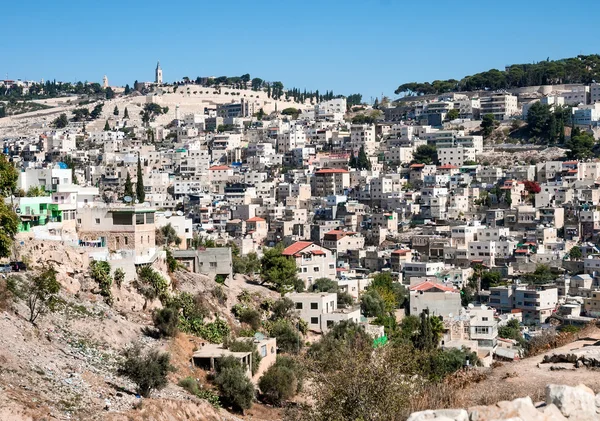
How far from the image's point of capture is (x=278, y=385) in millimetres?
20219

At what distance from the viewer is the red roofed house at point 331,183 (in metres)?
70.4

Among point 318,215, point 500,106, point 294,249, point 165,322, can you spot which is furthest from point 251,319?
point 500,106

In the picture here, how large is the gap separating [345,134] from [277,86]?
4726 centimetres

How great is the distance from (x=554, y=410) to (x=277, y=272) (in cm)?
2393

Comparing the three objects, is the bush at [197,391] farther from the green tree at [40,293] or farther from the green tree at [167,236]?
the green tree at [167,236]

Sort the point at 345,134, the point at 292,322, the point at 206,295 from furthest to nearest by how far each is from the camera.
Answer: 1. the point at 345,134
2. the point at 292,322
3. the point at 206,295

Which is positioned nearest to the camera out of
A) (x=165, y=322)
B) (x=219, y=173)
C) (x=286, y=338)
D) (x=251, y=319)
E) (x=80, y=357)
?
(x=80, y=357)

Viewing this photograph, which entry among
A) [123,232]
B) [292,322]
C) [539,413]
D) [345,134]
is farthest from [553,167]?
[539,413]

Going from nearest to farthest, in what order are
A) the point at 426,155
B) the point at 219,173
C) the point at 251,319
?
the point at 251,319 → the point at 219,173 → the point at 426,155

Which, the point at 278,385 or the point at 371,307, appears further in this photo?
the point at 371,307

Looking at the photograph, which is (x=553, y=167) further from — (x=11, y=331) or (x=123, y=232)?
(x=11, y=331)

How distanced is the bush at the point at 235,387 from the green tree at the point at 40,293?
3.67 metres

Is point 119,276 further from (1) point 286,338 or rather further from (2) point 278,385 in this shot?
(1) point 286,338

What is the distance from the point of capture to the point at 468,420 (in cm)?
652
